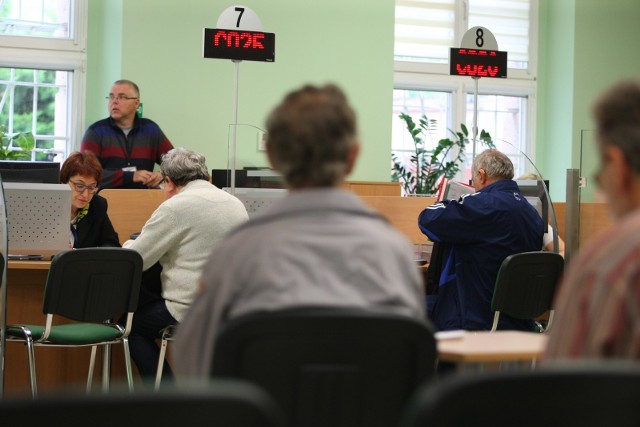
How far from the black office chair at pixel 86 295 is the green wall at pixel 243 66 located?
303 cm

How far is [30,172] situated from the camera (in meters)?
4.46

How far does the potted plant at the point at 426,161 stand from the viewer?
8.47 m

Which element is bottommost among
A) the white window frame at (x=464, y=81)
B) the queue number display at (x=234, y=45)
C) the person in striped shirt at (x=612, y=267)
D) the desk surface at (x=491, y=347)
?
the desk surface at (x=491, y=347)

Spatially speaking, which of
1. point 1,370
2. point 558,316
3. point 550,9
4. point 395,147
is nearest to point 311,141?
point 558,316

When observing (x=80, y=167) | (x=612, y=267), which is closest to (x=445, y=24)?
(x=80, y=167)

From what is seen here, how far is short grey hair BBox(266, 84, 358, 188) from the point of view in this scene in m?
1.75

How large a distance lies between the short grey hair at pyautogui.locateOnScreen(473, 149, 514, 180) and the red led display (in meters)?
2.08

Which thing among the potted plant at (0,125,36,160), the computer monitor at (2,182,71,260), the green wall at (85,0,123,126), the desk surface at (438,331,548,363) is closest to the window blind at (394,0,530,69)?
the green wall at (85,0,123,126)

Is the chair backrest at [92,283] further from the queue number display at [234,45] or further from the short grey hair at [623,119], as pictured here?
the short grey hair at [623,119]

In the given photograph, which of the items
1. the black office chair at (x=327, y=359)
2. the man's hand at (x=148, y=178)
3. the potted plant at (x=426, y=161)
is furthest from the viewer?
the potted plant at (x=426, y=161)

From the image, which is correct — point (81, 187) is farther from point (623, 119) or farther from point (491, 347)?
point (623, 119)

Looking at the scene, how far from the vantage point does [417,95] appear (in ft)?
30.8

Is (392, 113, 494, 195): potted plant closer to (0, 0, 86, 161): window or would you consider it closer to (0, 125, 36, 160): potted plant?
(0, 0, 86, 161): window

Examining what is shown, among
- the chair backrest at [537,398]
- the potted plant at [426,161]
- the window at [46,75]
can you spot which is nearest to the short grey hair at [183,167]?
the chair backrest at [537,398]
